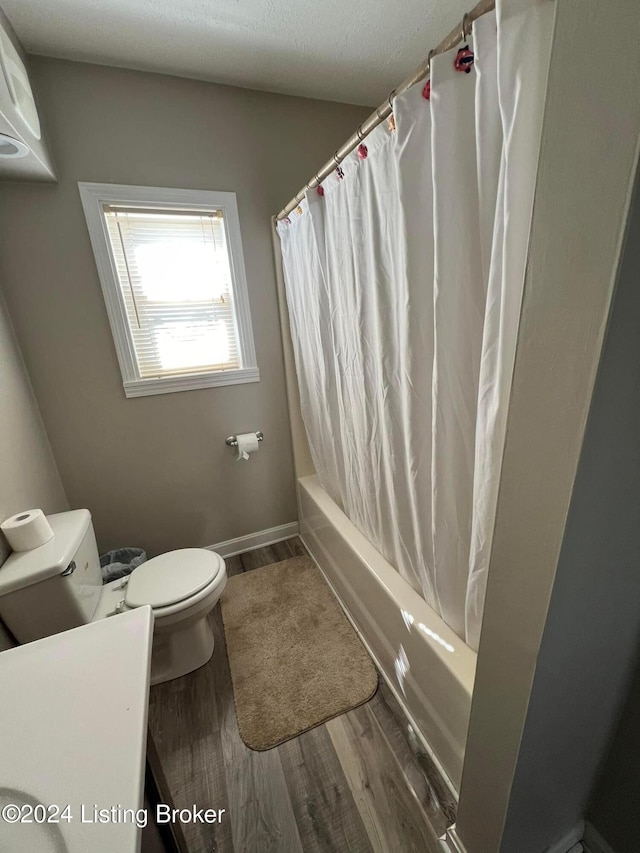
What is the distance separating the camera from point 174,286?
5.76 feet

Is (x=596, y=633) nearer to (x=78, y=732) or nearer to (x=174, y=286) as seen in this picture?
(x=78, y=732)

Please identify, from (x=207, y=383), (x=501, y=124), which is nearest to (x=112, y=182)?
(x=207, y=383)

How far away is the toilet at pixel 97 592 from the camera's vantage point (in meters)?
1.12

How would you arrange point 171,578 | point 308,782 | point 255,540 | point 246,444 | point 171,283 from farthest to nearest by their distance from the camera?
point 255,540 → point 246,444 → point 171,283 → point 171,578 → point 308,782

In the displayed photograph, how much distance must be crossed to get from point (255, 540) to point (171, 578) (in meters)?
0.86

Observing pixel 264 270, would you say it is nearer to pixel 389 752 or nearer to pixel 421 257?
pixel 421 257

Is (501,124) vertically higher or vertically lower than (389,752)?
higher

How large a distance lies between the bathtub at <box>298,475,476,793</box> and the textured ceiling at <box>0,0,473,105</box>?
6.80 ft

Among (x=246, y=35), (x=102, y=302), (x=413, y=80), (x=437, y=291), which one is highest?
(x=246, y=35)

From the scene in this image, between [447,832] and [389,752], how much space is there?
0.25 m

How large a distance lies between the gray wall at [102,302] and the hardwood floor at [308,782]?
99cm

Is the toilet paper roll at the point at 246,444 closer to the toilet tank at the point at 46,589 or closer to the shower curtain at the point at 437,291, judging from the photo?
the shower curtain at the point at 437,291

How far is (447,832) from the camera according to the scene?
0.96 m

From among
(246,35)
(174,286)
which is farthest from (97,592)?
(246,35)
